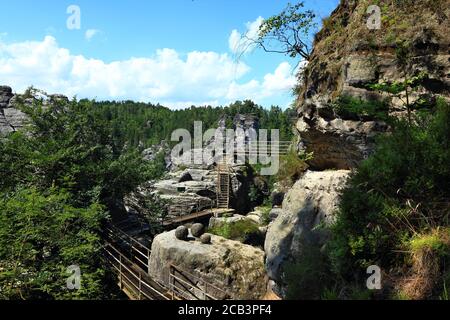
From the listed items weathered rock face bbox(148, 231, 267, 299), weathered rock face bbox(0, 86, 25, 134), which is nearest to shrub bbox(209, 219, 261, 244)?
weathered rock face bbox(148, 231, 267, 299)

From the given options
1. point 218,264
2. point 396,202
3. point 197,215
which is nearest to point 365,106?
point 396,202

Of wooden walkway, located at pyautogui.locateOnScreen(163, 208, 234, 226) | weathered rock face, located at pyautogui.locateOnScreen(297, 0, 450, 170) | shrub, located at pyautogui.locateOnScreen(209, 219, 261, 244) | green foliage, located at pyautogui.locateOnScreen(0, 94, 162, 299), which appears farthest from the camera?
wooden walkway, located at pyautogui.locateOnScreen(163, 208, 234, 226)

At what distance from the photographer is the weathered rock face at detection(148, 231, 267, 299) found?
12.9 metres

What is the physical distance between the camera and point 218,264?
13430 millimetres

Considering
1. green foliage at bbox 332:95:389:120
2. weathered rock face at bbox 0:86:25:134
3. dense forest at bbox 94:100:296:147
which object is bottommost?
green foliage at bbox 332:95:389:120

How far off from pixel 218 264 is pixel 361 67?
8280 millimetres

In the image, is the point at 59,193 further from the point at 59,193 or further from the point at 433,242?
the point at 433,242

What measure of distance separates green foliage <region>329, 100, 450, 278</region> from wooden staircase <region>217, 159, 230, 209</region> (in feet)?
90.3

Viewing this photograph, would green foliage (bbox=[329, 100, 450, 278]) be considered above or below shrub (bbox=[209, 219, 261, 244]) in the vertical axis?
above

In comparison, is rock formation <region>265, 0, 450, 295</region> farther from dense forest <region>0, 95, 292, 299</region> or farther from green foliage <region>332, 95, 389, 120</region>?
dense forest <region>0, 95, 292, 299</region>

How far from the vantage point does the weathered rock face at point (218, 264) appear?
A: 42.5 feet

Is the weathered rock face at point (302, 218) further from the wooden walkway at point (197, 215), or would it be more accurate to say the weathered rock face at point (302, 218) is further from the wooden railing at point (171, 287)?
the wooden walkway at point (197, 215)
